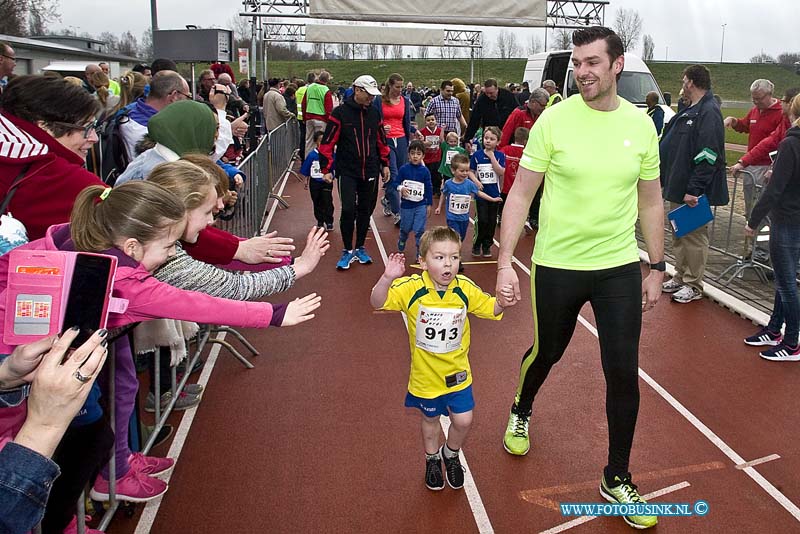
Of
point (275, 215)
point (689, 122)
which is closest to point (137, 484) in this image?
point (689, 122)

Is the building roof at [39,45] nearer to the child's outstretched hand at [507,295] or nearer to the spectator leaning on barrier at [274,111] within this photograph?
the spectator leaning on barrier at [274,111]

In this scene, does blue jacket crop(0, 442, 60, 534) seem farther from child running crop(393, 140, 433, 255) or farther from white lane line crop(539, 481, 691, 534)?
child running crop(393, 140, 433, 255)

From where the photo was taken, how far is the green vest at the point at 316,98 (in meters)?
15.0

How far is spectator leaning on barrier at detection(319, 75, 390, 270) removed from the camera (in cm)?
823

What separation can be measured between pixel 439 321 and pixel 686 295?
186 inches

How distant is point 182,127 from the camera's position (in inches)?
195

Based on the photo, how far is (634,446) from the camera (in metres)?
4.52

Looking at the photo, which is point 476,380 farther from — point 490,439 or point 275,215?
point 275,215

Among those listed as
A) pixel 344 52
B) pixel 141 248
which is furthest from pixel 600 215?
pixel 344 52

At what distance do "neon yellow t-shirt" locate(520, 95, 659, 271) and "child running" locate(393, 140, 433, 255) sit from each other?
479cm

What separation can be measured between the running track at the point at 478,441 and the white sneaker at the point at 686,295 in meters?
0.67

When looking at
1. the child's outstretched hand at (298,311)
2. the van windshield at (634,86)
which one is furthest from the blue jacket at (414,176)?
the van windshield at (634,86)

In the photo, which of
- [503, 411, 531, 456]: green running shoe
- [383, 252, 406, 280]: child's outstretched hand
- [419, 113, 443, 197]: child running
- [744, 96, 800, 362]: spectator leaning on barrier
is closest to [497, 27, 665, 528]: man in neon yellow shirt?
[383, 252, 406, 280]: child's outstretched hand

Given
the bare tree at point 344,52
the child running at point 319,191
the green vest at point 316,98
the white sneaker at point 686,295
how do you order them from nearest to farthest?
the white sneaker at point 686,295 < the child running at point 319,191 < the green vest at point 316,98 < the bare tree at point 344,52
